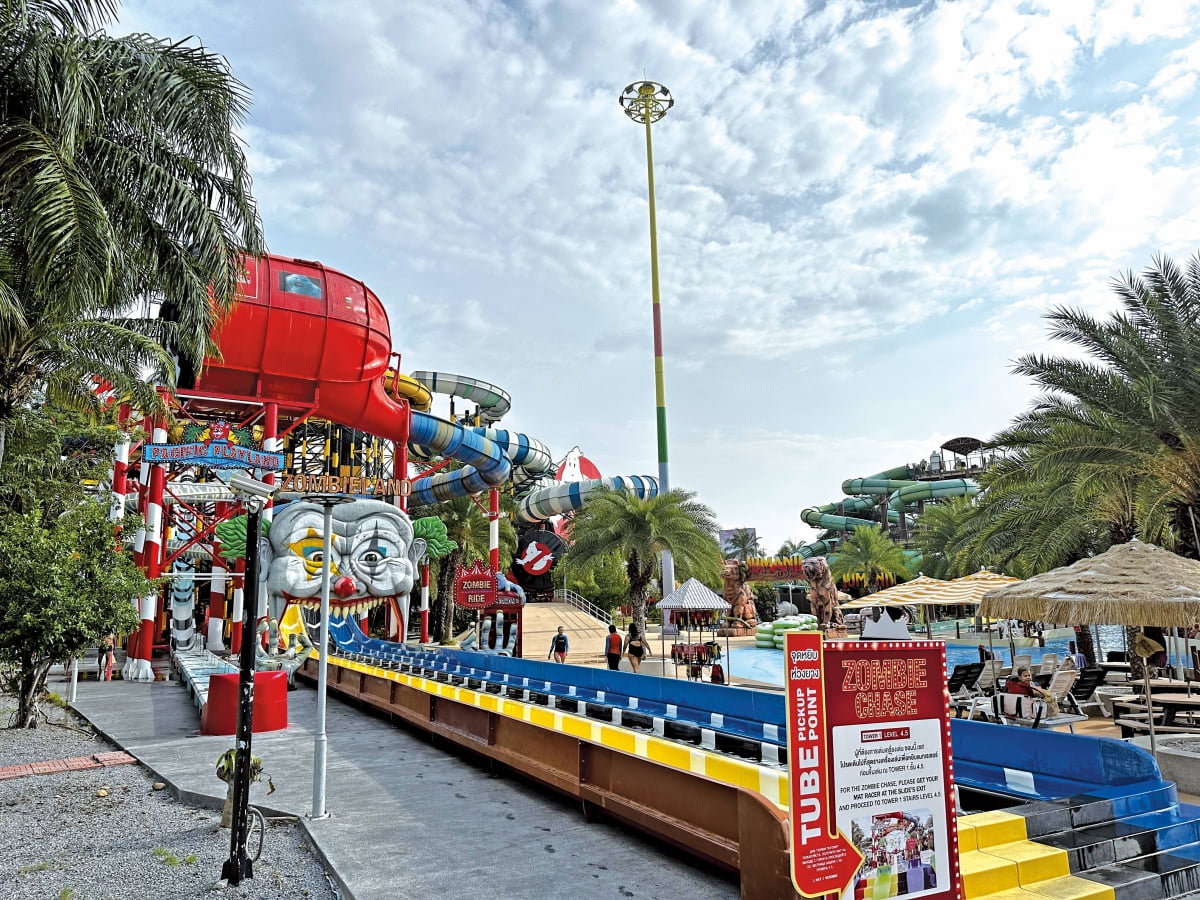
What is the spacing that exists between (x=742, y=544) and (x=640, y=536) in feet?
180

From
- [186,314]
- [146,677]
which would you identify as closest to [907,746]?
[186,314]

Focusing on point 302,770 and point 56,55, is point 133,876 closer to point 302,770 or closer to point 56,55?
point 302,770

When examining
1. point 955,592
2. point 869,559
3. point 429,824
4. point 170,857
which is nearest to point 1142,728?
point 955,592

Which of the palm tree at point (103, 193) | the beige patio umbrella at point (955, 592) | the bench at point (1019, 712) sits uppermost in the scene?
the palm tree at point (103, 193)

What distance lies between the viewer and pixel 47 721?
1259 cm

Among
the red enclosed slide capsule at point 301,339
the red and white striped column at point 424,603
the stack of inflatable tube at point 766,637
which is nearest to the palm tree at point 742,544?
the stack of inflatable tube at point 766,637

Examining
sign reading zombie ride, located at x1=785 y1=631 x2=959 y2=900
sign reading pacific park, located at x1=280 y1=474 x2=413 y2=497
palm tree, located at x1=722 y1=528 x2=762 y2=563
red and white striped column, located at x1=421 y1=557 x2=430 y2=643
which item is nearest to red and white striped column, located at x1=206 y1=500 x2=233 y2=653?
sign reading pacific park, located at x1=280 y1=474 x2=413 y2=497

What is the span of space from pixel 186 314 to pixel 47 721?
657cm

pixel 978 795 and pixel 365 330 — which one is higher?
pixel 365 330

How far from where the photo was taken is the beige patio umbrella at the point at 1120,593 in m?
8.29

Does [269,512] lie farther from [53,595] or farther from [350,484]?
[53,595]

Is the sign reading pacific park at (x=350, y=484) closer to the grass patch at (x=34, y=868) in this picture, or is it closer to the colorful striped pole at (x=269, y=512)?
the colorful striped pole at (x=269, y=512)

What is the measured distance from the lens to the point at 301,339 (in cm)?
2148

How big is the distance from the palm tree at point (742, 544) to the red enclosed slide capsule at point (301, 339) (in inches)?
2316
